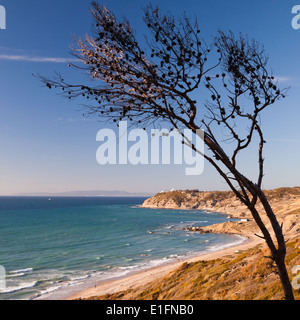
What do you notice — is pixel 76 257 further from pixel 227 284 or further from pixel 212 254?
pixel 227 284

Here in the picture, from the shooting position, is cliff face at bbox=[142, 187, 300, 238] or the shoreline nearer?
the shoreline

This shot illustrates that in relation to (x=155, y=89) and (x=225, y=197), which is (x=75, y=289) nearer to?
(x=155, y=89)

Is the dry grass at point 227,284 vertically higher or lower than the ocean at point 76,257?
higher

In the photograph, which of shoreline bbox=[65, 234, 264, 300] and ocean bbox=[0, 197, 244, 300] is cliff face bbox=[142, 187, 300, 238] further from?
shoreline bbox=[65, 234, 264, 300]

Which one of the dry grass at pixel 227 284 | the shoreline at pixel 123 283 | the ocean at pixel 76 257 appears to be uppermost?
the dry grass at pixel 227 284

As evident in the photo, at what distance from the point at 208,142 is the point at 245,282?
45.7 feet

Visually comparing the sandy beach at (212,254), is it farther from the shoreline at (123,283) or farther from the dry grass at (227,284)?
the dry grass at (227,284)

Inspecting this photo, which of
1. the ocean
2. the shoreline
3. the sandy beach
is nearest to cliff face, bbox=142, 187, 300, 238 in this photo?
the sandy beach

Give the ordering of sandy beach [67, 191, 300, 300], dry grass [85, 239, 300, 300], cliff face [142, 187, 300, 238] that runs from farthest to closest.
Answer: cliff face [142, 187, 300, 238] → sandy beach [67, 191, 300, 300] → dry grass [85, 239, 300, 300]

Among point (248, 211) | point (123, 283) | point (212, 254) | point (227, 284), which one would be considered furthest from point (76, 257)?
point (248, 211)

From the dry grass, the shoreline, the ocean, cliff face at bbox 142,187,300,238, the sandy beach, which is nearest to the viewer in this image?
the dry grass

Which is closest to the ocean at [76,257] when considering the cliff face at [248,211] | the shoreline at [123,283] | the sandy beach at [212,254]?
the shoreline at [123,283]

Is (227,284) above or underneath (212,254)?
above
